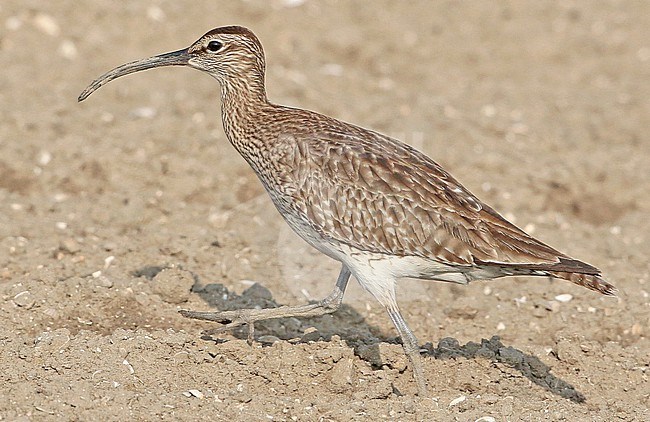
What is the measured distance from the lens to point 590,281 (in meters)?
6.88

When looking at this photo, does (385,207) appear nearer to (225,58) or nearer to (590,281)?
(590,281)

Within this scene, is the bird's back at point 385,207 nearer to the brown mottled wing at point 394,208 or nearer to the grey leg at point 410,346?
the brown mottled wing at point 394,208

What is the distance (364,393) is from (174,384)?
1.24m

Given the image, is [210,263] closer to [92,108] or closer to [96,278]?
[96,278]

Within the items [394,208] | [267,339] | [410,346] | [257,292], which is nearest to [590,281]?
[410,346]

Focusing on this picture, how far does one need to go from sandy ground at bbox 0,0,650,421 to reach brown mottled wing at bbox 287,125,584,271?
880mm

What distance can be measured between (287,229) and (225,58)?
8.81ft

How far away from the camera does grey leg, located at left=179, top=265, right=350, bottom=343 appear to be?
7609mm

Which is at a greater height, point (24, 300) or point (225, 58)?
point (225, 58)

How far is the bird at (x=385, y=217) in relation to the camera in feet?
23.1

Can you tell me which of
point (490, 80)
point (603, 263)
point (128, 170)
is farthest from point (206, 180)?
point (490, 80)

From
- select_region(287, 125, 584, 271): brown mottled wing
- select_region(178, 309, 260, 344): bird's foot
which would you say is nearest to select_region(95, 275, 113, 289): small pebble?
select_region(178, 309, 260, 344): bird's foot

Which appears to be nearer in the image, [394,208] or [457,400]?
[457,400]

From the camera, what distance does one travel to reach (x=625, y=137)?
496 inches
